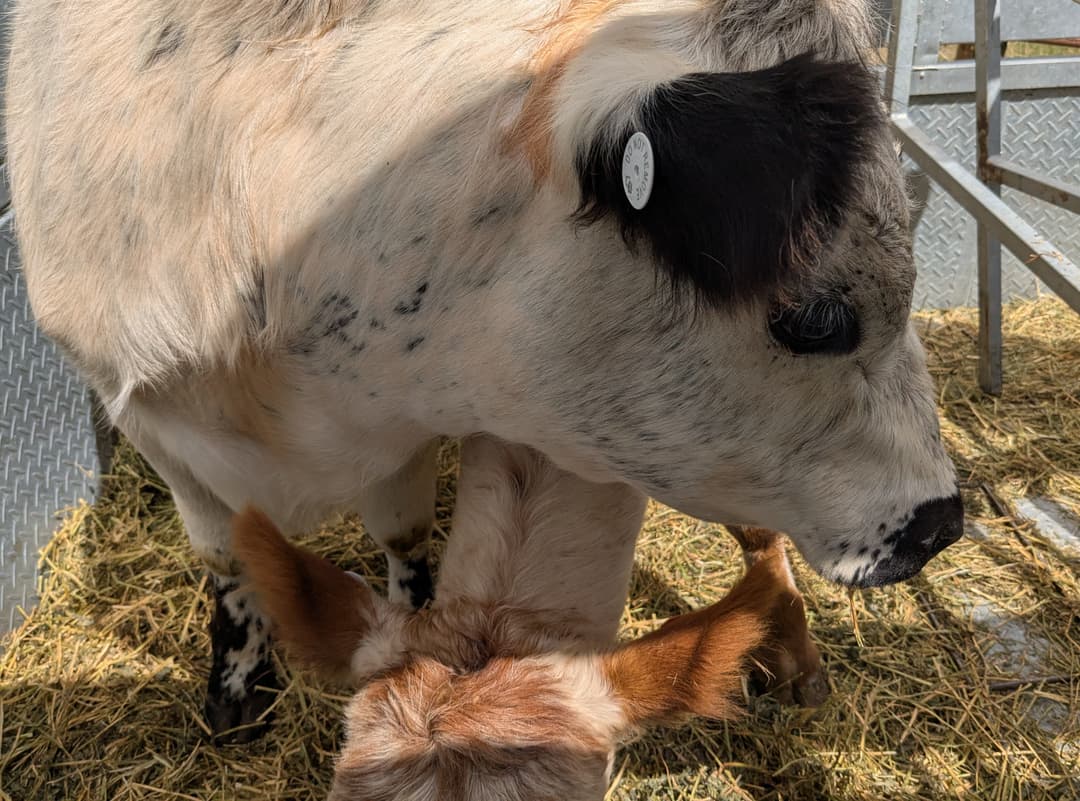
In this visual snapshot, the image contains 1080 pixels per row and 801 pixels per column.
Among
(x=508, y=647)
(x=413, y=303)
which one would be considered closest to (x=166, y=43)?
(x=413, y=303)

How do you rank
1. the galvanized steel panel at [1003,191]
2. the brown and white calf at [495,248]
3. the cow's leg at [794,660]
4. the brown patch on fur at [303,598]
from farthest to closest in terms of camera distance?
the galvanized steel panel at [1003,191] → the cow's leg at [794,660] → the brown patch on fur at [303,598] → the brown and white calf at [495,248]

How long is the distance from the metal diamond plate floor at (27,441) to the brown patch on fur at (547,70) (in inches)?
97.6

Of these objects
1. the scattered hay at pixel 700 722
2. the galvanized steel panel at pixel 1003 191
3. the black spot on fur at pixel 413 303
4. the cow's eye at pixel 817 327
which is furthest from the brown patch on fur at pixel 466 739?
the galvanized steel panel at pixel 1003 191

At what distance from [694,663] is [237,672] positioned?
180 centimetres

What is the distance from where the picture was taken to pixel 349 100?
5.63 feet

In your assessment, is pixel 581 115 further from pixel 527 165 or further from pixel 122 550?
pixel 122 550

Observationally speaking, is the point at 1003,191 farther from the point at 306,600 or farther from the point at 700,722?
the point at 306,600

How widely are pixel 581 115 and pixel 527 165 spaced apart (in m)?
0.19

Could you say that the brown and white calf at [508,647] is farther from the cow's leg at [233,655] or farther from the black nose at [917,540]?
the cow's leg at [233,655]

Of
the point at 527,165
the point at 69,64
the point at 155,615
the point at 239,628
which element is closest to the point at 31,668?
the point at 155,615

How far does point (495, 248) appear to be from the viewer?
5.41 feet

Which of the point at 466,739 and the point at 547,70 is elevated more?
the point at 547,70

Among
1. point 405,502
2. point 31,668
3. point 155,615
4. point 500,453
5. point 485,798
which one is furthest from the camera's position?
point 155,615

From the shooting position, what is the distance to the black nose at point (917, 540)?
188 centimetres
